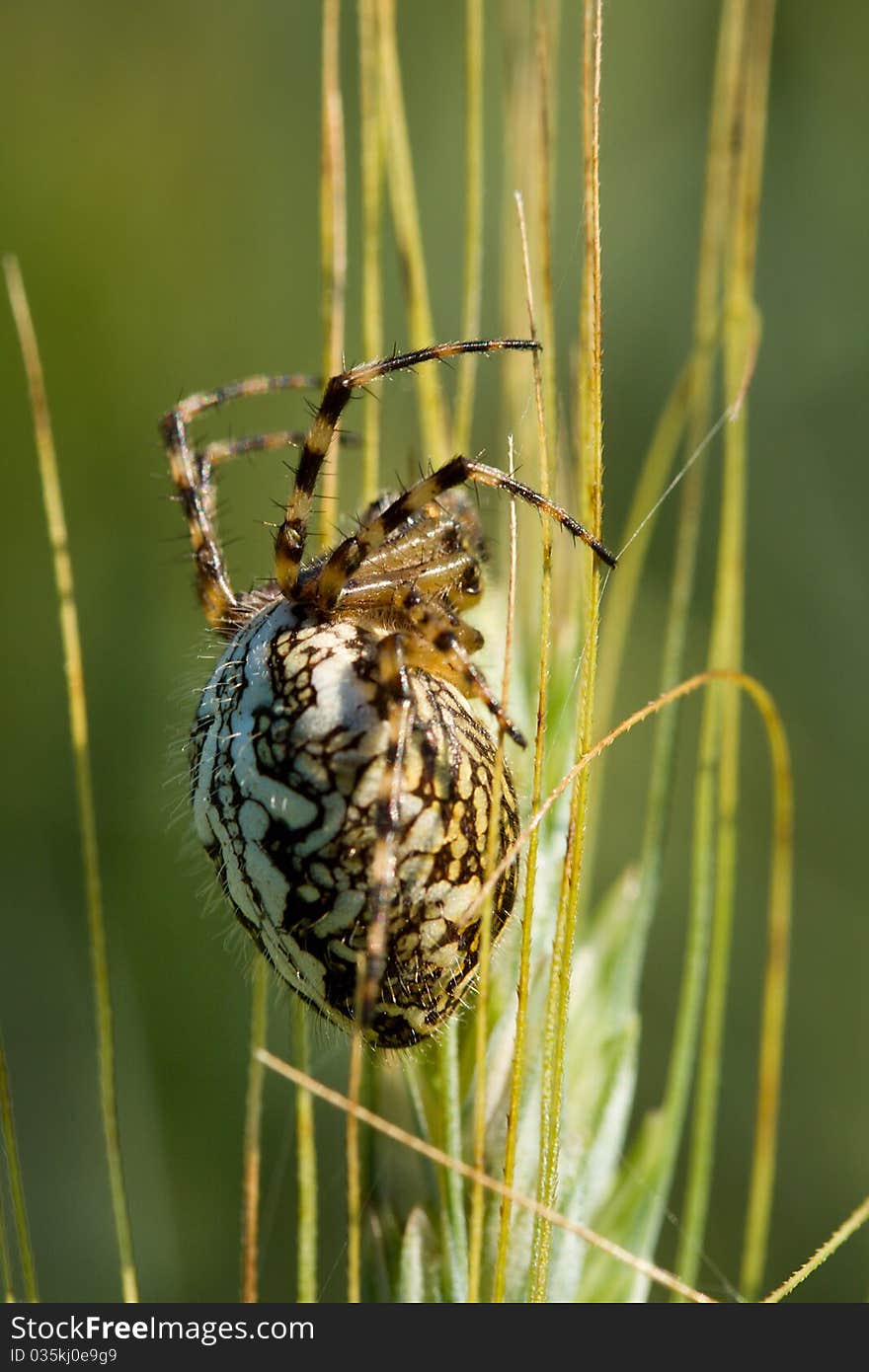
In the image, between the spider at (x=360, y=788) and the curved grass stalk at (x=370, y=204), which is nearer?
the spider at (x=360, y=788)

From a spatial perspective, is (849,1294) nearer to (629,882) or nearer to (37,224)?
(629,882)

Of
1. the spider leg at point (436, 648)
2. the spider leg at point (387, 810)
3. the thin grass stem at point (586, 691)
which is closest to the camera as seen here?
the thin grass stem at point (586, 691)

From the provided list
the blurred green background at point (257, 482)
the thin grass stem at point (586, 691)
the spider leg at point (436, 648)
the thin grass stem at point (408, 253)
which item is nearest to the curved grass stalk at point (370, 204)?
the thin grass stem at point (408, 253)

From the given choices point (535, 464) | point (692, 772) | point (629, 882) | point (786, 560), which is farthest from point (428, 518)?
point (692, 772)

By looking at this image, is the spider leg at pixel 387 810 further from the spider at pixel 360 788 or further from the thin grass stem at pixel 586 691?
the thin grass stem at pixel 586 691

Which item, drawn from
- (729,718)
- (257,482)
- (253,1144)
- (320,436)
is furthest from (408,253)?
(257,482)

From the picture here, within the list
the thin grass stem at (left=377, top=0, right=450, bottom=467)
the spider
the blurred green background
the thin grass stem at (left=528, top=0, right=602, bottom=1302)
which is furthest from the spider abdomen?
the blurred green background

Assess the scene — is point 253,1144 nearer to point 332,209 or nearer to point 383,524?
point 383,524

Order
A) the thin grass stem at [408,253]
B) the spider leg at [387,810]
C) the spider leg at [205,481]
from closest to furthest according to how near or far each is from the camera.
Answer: the spider leg at [387,810], the thin grass stem at [408,253], the spider leg at [205,481]
